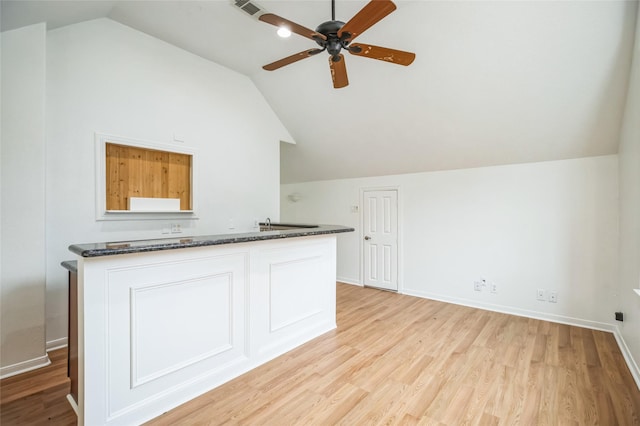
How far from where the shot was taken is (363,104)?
156 inches

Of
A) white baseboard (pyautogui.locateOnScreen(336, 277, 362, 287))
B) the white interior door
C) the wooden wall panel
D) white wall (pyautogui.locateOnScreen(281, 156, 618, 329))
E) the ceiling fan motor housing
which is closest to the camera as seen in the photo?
the ceiling fan motor housing

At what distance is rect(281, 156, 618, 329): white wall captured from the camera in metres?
3.41

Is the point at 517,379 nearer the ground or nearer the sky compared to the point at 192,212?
nearer the ground

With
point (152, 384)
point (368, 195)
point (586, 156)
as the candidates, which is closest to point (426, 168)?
point (368, 195)

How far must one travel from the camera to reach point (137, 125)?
3.34m

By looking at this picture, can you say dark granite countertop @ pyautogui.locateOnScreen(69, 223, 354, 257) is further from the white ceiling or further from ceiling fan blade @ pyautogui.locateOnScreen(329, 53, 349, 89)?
the white ceiling

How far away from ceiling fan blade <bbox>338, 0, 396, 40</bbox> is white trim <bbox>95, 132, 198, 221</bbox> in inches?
101

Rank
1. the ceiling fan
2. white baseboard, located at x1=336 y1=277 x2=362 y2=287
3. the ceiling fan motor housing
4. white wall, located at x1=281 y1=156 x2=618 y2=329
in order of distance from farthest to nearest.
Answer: white baseboard, located at x1=336 y1=277 x2=362 y2=287, white wall, located at x1=281 y1=156 x2=618 y2=329, the ceiling fan motor housing, the ceiling fan

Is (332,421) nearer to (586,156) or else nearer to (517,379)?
(517,379)

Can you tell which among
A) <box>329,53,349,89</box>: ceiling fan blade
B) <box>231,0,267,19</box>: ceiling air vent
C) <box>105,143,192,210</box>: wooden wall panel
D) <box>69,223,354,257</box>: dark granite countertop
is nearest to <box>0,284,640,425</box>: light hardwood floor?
<box>69,223,354,257</box>: dark granite countertop

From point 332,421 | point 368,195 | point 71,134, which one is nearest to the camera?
point 332,421

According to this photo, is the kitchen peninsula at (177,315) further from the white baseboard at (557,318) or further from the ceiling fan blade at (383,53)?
the white baseboard at (557,318)

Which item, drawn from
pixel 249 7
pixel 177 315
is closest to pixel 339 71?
pixel 249 7

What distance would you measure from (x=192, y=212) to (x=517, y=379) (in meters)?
3.77
